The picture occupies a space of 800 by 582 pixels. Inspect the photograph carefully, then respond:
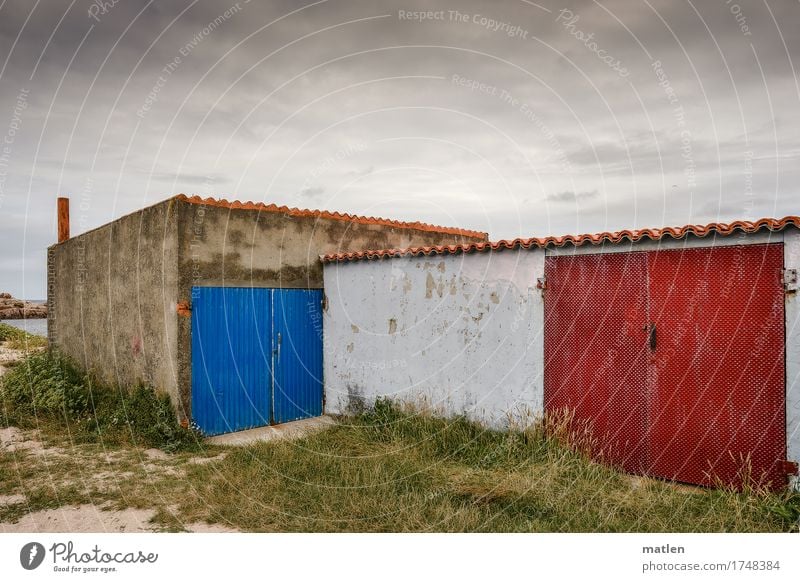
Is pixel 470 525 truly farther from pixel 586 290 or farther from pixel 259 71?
pixel 259 71

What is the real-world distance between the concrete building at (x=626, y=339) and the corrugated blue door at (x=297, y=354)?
1.66 meters

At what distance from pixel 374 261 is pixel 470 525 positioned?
5.13m

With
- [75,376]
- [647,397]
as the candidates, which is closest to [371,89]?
[647,397]

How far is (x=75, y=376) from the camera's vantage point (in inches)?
406

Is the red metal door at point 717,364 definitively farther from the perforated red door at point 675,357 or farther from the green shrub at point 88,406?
the green shrub at point 88,406

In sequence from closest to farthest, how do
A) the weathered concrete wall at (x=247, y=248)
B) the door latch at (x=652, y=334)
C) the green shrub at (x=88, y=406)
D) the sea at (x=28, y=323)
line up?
1. the door latch at (x=652, y=334)
2. the green shrub at (x=88, y=406)
3. the weathered concrete wall at (x=247, y=248)
4. the sea at (x=28, y=323)

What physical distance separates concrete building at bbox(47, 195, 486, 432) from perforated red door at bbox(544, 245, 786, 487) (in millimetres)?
4677

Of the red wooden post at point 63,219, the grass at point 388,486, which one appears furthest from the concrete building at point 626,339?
the red wooden post at point 63,219

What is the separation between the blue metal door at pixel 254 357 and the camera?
7.91 metres

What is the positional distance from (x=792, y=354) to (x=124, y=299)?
10.1 metres

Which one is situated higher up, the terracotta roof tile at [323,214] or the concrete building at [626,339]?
the terracotta roof tile at [323,214]

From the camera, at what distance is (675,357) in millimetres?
5578

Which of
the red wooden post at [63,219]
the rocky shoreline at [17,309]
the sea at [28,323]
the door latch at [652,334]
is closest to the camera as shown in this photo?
the door latch at [652,334]

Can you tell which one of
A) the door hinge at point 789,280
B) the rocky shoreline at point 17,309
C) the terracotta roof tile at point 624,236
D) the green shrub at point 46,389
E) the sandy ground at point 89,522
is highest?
the terracotta roof tile at point 624,236
